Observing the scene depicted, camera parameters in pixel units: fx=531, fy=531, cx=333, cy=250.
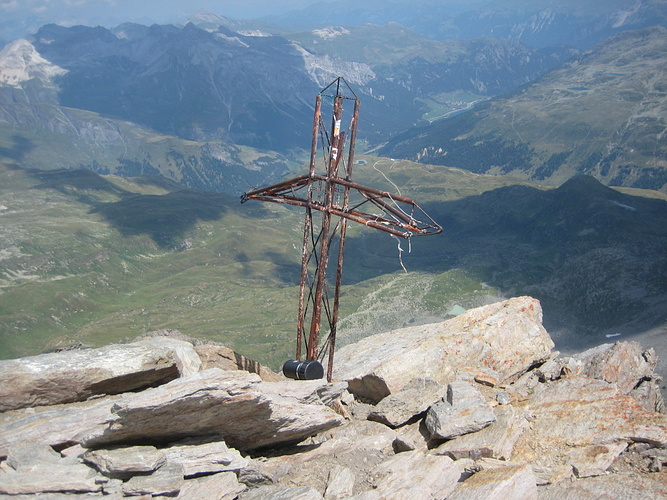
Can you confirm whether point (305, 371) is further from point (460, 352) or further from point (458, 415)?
point (460, 352)

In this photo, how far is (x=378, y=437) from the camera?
30266 millimetres

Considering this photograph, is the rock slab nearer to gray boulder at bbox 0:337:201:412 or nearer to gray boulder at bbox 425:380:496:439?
gray boulder at bbox 425:380:496:439

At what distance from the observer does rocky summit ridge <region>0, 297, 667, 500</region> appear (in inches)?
881

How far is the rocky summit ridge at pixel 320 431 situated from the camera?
73.4 feet

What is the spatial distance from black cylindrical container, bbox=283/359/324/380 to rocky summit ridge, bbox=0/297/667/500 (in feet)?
9.43

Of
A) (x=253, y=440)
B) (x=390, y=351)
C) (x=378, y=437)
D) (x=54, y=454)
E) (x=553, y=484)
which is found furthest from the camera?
(x=390, y=351)

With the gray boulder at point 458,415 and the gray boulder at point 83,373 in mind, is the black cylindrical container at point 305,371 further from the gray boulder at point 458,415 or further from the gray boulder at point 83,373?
the gray boulder at point 458,415

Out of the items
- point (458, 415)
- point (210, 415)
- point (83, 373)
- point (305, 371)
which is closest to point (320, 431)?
point (305, 371)

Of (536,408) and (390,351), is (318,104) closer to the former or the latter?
(390,351)

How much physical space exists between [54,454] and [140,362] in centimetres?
842

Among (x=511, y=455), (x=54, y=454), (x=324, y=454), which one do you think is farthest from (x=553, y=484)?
(x=54, y=454)

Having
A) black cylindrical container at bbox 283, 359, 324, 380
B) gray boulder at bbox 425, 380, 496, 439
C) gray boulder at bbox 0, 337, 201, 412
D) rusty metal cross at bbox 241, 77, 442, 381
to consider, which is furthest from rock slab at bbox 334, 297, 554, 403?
gray boulder at bbox 0, 337, 201, 412

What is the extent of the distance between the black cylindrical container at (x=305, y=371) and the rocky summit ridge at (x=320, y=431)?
2.87 m

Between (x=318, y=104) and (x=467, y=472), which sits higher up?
(x=318, y=104)
